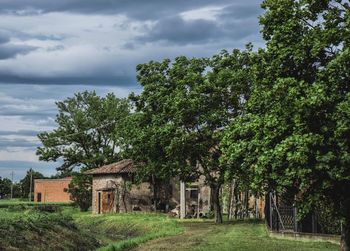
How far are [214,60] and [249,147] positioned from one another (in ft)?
78.0

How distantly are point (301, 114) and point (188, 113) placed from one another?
2334cm

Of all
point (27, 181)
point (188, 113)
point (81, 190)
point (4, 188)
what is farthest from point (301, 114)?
point (4, 188)

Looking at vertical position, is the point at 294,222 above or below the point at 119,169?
below

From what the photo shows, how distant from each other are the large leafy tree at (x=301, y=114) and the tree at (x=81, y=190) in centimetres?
4944

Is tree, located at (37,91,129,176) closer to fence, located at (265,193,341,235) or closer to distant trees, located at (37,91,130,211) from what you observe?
distant trees, located at (37,91,130,211)

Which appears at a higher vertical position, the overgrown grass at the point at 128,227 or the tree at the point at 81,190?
the tree at the point at 81,190

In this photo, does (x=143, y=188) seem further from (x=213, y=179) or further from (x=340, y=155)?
(x=340, y=155)

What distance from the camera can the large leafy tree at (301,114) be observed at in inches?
615

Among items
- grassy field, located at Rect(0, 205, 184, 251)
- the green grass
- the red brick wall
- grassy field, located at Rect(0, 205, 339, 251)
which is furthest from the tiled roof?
the red brick wall

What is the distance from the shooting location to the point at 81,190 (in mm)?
66625

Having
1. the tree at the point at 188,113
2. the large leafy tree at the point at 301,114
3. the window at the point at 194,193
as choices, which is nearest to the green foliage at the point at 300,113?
the large leafy tree at the point at 301,114

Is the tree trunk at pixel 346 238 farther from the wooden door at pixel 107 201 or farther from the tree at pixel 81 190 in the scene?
the tree at pixel 81 190

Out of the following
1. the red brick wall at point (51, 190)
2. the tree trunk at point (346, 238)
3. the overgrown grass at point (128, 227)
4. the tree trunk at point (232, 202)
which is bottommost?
the overgrown grass at point (128, 227)

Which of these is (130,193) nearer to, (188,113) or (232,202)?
(232,202)
